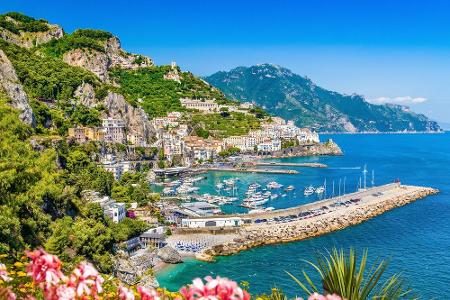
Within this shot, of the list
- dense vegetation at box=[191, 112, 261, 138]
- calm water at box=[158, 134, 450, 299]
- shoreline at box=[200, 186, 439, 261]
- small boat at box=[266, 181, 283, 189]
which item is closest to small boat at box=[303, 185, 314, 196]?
calm water at box=[158, 134, 450, 299]

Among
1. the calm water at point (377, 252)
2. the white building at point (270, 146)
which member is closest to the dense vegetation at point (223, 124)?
the white building at point (270, 146)

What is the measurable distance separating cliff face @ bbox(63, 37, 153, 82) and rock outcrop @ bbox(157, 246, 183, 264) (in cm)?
5356

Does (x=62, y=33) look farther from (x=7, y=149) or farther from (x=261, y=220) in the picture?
(x=7, y=149)

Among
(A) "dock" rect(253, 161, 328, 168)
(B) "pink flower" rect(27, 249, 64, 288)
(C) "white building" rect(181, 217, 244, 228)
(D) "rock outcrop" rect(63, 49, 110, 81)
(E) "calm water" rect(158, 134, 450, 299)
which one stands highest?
(D) "rock outcrop" rect(63, 49, 110, 81)

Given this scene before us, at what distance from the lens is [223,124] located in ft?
257

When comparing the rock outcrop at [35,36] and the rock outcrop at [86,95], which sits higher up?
the rock outcrop at [35,36]

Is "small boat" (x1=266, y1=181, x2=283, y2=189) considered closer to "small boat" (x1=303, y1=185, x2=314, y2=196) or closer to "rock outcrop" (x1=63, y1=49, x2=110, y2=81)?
"small boat" (x1=303, y1=185, x2=314, y2=196)

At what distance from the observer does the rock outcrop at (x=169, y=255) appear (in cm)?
2280

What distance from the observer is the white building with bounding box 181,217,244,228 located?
97.0 feet

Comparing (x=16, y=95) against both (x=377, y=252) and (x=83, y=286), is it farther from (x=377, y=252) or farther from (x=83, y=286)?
(x=83, y=286)

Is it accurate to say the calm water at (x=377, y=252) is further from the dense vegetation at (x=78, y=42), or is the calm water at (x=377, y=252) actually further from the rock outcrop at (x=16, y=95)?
the dense vegetation at (x=78, y=42)

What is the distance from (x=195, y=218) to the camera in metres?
30.3

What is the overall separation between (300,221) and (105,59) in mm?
56892

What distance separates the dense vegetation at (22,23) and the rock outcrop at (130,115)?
78.4 ft
